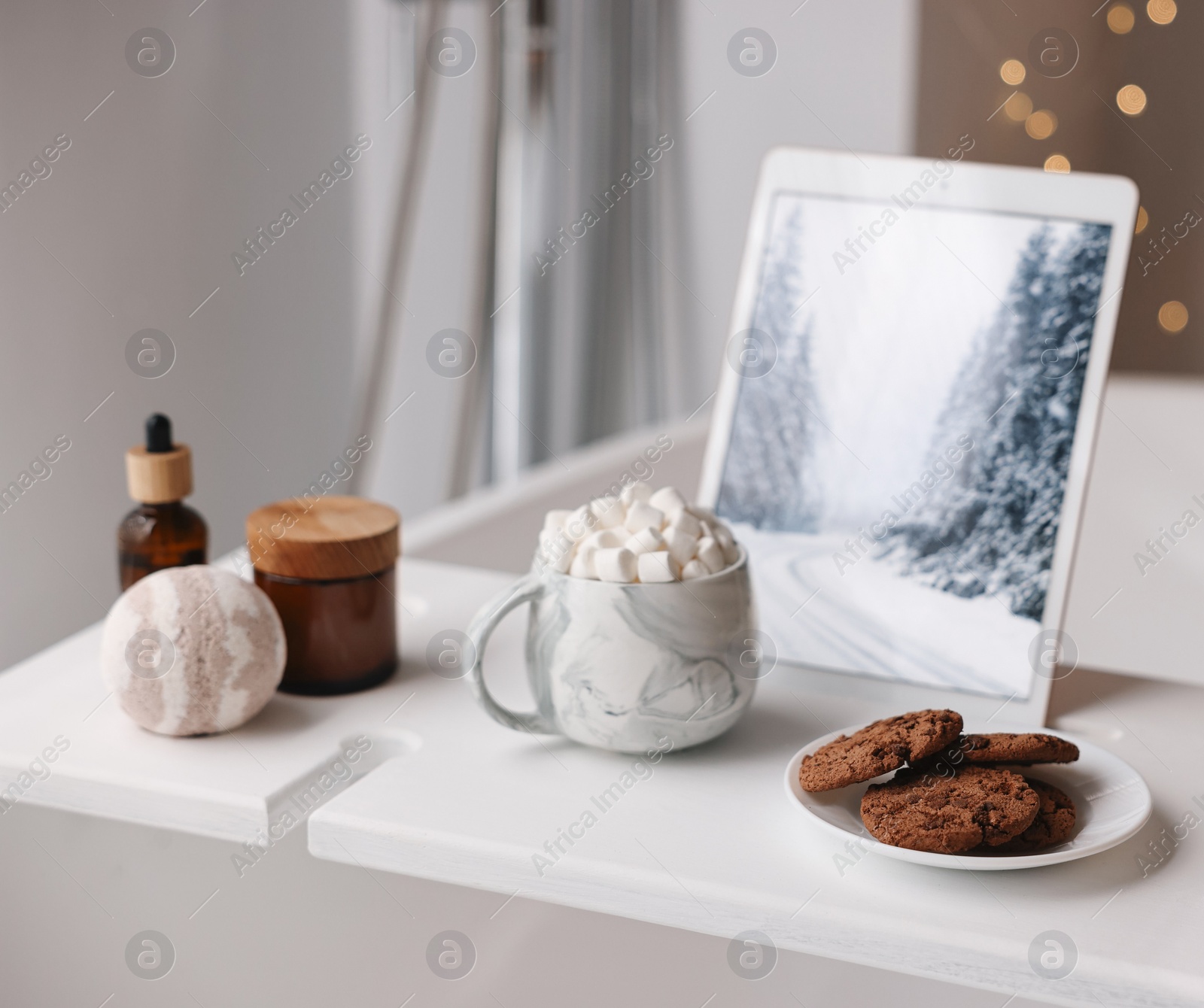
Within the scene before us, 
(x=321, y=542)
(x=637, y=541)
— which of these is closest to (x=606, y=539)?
(x=637, y=541)

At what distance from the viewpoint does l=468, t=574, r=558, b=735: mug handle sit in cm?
57

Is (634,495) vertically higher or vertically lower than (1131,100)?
lower

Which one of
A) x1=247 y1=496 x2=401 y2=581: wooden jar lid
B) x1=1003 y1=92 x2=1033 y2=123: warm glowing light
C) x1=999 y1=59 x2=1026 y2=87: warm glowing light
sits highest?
x1=999 y1=59 x2=1026 y2=87: warm glowing light

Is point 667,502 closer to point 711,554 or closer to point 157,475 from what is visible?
point 711,554

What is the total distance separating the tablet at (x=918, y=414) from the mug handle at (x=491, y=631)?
0.18 m

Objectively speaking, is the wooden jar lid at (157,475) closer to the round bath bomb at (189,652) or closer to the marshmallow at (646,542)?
the round bath bomb at (189,652)

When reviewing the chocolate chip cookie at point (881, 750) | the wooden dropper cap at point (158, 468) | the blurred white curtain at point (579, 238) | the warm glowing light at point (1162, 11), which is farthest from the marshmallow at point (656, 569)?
the warm glowing light at point (1162, 11)

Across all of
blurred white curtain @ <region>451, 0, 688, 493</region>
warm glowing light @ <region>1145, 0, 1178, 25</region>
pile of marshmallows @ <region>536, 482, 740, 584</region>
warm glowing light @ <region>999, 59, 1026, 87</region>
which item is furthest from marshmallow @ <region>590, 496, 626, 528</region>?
warm glowing light @ <region>1145, 0, 1178, 25</region>

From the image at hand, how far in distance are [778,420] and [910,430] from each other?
8 centimetres

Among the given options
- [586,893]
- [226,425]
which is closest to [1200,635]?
[586,893]

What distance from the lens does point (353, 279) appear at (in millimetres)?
1758

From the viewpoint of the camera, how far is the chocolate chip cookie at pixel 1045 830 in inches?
19.2

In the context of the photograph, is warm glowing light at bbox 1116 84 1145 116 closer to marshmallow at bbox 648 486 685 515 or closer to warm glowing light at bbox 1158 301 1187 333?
warm glowing light at bbox 1158 301 1187 333

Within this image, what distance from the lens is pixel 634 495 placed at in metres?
0.60
